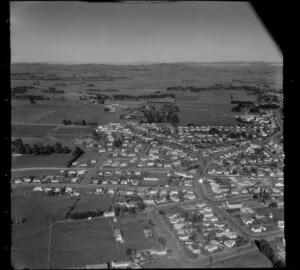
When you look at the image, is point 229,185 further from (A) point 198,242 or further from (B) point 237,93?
(B) point 237,93

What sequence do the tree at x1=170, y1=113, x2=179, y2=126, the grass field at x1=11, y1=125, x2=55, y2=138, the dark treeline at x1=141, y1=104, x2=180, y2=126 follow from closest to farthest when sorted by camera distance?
the grass field at x1=11, y1=125, x2=55, y2=138, the dark treeline at x1=141, y1=104, x2=180, y2=126, the tree at x1=170, y1=113, x2=179, y2=126

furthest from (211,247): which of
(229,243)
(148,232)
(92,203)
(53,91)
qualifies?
(53,91)

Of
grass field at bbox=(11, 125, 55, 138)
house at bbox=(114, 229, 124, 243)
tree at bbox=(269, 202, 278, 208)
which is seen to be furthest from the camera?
grass field at bbox=(11, 125, 55, 138)

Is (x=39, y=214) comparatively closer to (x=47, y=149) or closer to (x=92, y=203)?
(x=92, y=203)

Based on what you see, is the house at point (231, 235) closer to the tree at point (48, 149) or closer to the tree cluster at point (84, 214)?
the tree cluster at point (84, 214)

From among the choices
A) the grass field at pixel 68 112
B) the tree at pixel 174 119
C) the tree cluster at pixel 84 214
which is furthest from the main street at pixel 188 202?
the grass field at pixel 68 112


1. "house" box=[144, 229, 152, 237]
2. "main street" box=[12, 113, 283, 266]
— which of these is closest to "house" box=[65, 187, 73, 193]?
"main street" box=[12, 113, 283, 266]

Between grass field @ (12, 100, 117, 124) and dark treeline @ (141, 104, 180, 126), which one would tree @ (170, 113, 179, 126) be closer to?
dark treeline @ (141, 104, 180, 126)
